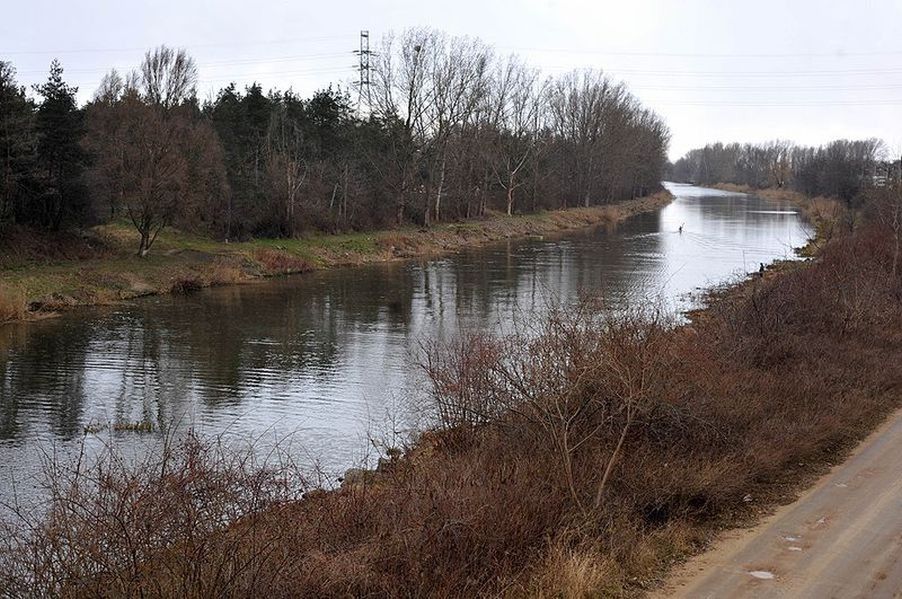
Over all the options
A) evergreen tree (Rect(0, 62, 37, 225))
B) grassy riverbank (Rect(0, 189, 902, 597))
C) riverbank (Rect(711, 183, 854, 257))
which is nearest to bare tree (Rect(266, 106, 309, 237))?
evergreen tree (Rect(0, 62, 37, 225))

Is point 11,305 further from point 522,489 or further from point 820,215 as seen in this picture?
point 820,215

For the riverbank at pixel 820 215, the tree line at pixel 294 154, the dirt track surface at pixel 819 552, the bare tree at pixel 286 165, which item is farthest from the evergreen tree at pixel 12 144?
the riverbank at pixel 820 215

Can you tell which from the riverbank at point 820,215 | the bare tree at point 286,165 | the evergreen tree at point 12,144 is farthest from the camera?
the riverbank at point 820,215

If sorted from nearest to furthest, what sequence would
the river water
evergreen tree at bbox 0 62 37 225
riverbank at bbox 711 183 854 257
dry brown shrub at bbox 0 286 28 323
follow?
the river water
dry brown shrub at bbox 0 286 28 323
evergreen tree at bbox 0 62 37 225
riverbank at bbox 711 183 854 257

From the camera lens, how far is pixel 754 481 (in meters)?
10.3

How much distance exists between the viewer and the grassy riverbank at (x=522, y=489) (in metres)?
6.74

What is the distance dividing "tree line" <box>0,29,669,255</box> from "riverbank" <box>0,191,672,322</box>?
4.23 ft

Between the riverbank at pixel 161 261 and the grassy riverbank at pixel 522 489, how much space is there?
67.8 feet

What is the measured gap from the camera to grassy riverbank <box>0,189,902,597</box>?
22.1ft

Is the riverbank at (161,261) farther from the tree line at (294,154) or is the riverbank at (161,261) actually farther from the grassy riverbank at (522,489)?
the grassy riverbank at (522,489)

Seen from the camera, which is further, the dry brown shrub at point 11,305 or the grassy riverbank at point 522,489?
the dry brown shrub at point 11,305

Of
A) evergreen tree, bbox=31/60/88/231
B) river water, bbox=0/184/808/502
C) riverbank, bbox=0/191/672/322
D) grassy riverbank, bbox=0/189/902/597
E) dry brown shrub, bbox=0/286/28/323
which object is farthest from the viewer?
evergreen tree, bbox=31/60/88/231

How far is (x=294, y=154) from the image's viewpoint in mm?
51344

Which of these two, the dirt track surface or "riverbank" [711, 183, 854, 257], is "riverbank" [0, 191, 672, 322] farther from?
the dirt track surface
